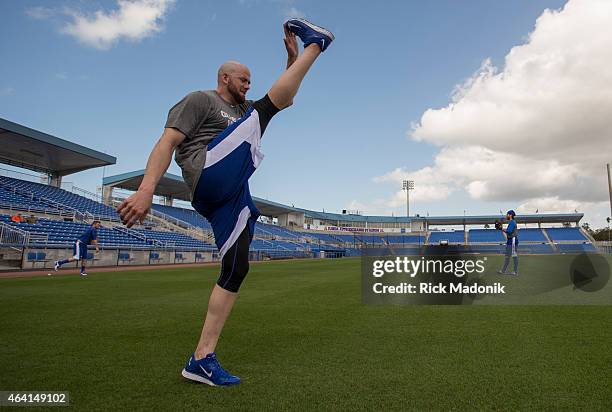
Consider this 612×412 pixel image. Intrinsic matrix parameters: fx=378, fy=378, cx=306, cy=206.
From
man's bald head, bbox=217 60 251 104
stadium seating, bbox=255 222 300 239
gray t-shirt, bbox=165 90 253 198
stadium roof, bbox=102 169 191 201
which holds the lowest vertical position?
gray t-shirt, bbox=165 90 253 198

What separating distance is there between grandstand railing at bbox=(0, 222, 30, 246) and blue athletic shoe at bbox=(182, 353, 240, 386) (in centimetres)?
1835

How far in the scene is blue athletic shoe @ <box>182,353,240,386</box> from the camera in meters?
2.32

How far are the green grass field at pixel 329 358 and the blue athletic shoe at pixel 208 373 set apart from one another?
58 millimetres

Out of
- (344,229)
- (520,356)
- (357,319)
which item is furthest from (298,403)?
(344,229)

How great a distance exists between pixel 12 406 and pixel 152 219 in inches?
1438

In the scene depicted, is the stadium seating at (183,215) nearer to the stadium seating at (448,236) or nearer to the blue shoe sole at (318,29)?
the blue shoe sole at (318,29)

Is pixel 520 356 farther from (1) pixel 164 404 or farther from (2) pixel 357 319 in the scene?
(1) pixel 164 404

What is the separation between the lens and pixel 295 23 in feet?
7.98

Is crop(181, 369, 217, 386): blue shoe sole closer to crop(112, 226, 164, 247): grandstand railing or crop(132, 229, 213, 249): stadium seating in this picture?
crop(112, 226, 164, 247): grandstand railing

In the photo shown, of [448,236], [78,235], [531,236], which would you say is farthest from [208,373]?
[448,236]

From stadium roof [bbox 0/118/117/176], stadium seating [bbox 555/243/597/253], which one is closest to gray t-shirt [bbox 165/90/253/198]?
stadium roof [bbox 0/118/117/176]

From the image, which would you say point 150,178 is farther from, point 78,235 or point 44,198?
point 44,198

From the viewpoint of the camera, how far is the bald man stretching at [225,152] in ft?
7.70

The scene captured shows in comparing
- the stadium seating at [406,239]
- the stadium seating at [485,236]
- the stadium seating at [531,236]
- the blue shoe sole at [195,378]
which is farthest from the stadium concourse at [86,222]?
the blue shoe sole at [195,378]
